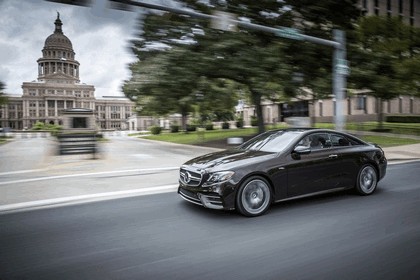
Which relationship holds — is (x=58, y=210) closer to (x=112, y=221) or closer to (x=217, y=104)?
(x=112, y=221)

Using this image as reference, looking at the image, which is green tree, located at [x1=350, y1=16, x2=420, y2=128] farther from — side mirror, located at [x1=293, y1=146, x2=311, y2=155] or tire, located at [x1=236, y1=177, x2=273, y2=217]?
tire, located at [x1=236, y1=177, x2=273, y2=217]

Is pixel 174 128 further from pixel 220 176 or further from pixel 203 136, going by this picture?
pixel 220 176

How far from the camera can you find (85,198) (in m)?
7.11

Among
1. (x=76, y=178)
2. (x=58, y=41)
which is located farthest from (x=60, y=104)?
(x=76, y=178)

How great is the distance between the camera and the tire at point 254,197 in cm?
525

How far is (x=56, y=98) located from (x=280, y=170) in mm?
133949

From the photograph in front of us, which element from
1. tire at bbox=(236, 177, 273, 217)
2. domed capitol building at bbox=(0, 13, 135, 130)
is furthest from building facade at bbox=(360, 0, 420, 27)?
domed capitol building at bbox=(0, 13, 135, 130)

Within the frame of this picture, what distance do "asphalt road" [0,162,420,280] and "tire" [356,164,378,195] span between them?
412mm

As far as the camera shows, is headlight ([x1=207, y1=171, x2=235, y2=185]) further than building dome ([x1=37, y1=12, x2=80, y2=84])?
No

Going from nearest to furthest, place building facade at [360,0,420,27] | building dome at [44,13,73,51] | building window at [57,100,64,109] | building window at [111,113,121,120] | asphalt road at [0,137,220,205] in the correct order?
asphalt road at [0,137,220,205] → building facade at [360,0,420,27] → building window at [57,100,64,109] → building dome at [44,13,73,51] → building window at [111,113,121,120]

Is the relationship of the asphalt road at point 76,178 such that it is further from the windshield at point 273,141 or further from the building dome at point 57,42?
the building dome at point 57,42

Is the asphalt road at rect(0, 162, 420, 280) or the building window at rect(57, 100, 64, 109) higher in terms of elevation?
the building window at rect(57, 100, 64, 109)

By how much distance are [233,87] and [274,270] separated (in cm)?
2202

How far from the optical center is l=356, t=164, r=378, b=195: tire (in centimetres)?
668
